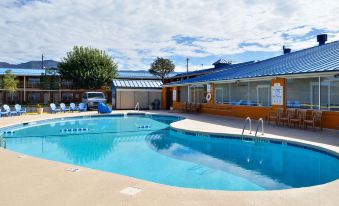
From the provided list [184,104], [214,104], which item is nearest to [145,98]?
Answer: [184,104]

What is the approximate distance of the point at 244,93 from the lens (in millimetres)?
18172

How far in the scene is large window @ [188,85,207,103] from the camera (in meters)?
22.9

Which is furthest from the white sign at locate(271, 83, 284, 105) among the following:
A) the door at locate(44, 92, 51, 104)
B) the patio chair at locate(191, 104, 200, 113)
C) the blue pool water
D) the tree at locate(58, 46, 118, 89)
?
the door at locate(44, 92, 51, 104)

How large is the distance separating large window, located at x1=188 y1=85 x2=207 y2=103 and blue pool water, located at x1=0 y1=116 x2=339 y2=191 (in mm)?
10043

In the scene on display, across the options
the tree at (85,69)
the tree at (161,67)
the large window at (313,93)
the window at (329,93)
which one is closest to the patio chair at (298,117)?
the large window at (313,93)

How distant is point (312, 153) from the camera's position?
848cm

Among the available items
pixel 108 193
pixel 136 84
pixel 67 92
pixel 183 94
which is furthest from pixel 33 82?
pixel 108 193

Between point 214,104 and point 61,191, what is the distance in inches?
653

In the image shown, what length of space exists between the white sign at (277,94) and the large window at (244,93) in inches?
46.3

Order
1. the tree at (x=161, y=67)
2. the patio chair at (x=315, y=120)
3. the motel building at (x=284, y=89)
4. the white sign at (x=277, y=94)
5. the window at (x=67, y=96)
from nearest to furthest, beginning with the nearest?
the patio chair at (x=315, y=120)
the motel building at (x=284, y=89)
the white sign at (x=277, y=94)
the window at (x=67, y=96)
the tree at (x=161, y=67)

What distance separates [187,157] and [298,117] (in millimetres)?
6880

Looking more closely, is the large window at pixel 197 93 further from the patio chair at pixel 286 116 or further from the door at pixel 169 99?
the patio chair at pixel 286 116

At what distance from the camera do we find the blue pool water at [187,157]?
6.57 meters

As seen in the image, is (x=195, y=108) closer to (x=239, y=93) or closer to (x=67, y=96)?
(x=239, y=93)
